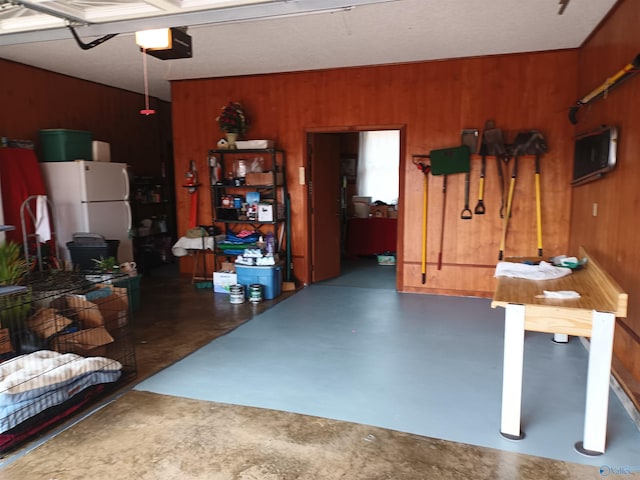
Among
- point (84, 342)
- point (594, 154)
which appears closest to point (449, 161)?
point (594, 154)

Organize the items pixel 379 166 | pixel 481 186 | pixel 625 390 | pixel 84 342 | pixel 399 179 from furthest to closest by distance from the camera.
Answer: pixel 379 166 → pixel 399 179 → pixel 481 186 → pixel 84 342 → pixel 625 390

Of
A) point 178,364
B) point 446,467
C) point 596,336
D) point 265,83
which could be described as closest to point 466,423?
point 446,467

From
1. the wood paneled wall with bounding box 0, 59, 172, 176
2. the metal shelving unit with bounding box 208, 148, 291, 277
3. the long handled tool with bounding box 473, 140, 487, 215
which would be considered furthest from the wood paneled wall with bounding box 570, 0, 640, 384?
the wood paneled wall with bounding box 0, 59, 172, 176

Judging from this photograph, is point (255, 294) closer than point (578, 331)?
No

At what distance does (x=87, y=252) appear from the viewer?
17.1 feet

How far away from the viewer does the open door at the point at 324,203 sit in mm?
6512

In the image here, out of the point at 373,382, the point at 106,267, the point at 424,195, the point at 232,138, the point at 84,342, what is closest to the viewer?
the point at 373,382

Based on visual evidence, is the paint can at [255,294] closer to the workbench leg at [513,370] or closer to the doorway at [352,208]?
the doorway at [352,208]

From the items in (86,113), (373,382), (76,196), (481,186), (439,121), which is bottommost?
(373,382)

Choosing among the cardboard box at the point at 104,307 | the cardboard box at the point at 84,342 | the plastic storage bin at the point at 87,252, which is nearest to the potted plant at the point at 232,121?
the plastic storage bin at the point at 87,252

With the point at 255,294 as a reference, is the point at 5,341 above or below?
above

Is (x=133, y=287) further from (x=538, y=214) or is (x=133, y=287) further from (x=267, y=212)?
(x=538, y=214)

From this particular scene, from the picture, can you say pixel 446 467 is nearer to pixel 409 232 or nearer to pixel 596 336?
pixel 596 336

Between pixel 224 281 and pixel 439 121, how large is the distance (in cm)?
340
